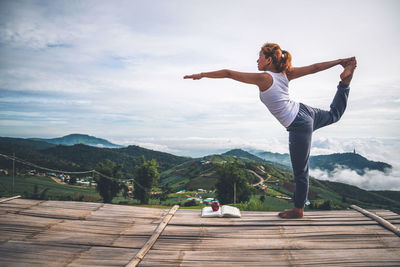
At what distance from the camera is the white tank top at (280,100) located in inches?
114

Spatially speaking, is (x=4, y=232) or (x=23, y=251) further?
(x=4, y=232)

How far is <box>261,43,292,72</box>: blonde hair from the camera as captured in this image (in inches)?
118

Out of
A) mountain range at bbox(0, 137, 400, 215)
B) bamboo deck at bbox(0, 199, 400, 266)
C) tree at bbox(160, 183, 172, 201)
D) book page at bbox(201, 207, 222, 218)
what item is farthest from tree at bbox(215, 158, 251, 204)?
mountain range at bbox(0, 137, 400, 215)

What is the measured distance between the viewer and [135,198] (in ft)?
146

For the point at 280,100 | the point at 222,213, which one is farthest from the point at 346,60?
the point at 222,213

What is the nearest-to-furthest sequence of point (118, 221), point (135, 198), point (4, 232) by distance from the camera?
point (4, 232) < point (118, 221) < point (135, 198)

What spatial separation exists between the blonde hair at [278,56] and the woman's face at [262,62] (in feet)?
0.16

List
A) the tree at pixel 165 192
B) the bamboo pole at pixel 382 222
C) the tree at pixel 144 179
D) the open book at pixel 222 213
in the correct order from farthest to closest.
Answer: the tree at pixel 165 192 < the tree at pixel 144 179 < the open book at pixel 222 213 < the bamboo pole at pixel 382 222

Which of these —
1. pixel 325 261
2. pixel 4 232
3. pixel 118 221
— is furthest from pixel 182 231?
pixel 4 232

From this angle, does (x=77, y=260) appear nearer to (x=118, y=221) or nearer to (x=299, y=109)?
(x=118, y=221)

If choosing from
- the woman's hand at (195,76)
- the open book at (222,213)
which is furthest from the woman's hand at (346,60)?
the open book at (222,213)

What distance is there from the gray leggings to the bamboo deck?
542 mm

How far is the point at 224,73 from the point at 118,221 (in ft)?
8.52

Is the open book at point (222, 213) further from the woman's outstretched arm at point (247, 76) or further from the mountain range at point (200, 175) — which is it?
the mountain range at point (200, 175)
